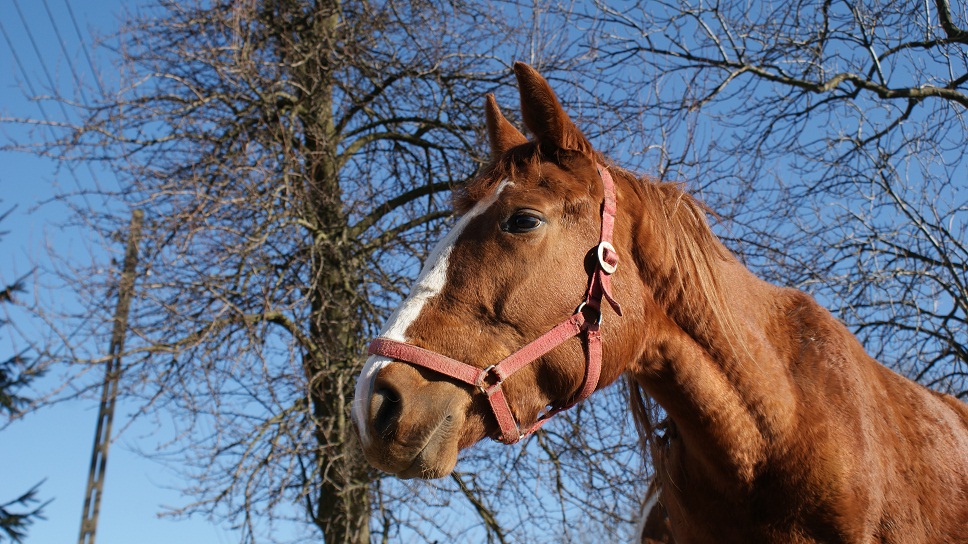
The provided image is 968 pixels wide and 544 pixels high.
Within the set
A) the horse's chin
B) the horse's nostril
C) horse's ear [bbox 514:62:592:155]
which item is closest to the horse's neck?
horse's ear [bbox 514:62:592:155]

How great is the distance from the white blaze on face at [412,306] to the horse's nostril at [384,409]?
0.02 metres

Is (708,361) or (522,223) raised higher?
(522,223)

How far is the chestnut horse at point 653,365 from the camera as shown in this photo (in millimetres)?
2332

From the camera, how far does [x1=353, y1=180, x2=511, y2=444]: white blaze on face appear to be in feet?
7.33

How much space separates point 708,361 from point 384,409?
1.14m

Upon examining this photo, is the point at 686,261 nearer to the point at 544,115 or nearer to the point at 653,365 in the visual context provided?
the point at 653,365

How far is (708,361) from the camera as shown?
2744mm

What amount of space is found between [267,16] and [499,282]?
7.49 meters

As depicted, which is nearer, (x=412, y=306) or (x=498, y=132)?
(x=412, y=306)

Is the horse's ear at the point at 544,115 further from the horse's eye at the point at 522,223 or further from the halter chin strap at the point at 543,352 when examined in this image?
the horse's eye at the point at 522,223

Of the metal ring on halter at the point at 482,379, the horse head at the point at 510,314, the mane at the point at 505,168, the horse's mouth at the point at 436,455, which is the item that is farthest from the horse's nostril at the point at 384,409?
the mane at the point at 505,168

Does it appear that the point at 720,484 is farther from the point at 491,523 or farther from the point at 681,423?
the point at 491,523

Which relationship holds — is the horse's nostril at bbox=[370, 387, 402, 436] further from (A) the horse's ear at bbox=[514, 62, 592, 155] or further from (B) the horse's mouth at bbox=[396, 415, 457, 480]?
(A) the horse's ear at bbox=[514, 62, 592, 155]

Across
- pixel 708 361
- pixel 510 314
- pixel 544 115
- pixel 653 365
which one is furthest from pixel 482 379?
pixel 544 115
